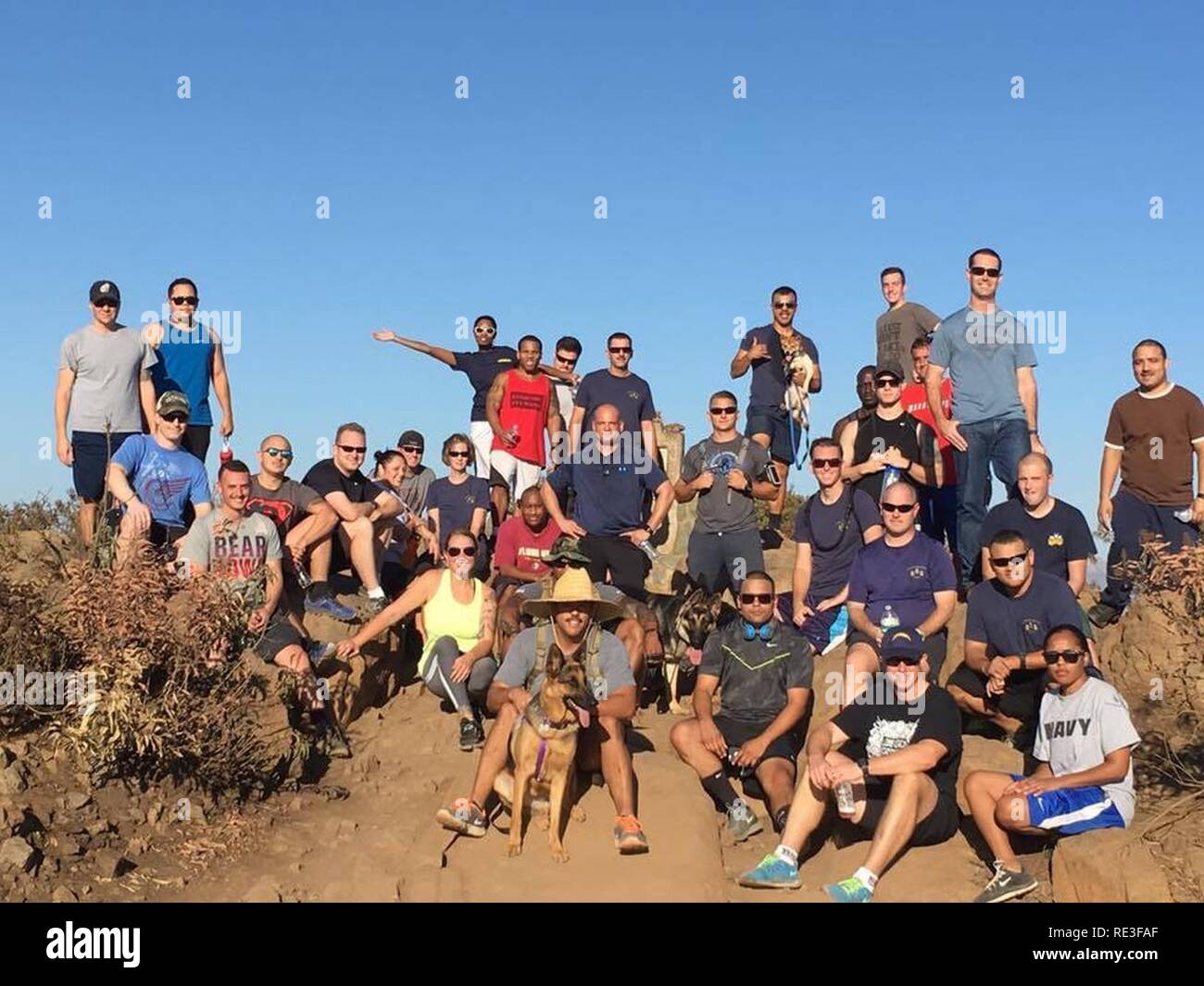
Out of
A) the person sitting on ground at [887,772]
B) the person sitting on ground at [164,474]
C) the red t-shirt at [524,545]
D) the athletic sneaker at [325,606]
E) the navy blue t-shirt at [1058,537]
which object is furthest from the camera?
the red t-shirt at [524,545]

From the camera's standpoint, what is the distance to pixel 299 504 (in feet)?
33.3

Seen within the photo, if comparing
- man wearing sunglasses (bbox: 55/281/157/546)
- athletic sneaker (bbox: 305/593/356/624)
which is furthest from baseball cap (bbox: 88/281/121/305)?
athletic sneaker (bbox: 305/593/356/624)

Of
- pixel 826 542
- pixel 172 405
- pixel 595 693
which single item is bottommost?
pixel 595 693

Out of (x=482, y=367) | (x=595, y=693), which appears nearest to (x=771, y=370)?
(x=482, y=367)

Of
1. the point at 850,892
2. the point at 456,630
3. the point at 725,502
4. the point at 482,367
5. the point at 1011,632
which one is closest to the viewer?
the point at 850,892

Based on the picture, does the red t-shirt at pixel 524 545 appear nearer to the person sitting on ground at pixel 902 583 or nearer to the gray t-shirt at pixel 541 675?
the gray t-shirt at pixel 541 675

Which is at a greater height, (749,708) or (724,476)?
(724,476)

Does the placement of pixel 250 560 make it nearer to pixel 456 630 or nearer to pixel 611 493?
pixel 456 630

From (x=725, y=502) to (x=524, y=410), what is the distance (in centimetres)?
262

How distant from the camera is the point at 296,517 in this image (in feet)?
33.6

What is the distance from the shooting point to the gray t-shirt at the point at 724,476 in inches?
412

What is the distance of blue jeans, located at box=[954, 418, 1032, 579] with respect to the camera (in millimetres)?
Answer: 10156

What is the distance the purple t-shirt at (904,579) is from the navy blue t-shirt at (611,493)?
2.28m

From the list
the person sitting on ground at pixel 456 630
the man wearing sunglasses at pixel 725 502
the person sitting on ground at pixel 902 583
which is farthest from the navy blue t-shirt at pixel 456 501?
the person sitting on ground at pixel 902 583
